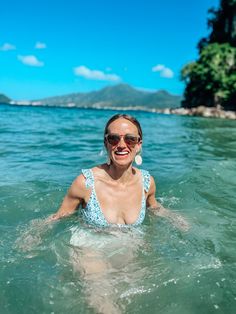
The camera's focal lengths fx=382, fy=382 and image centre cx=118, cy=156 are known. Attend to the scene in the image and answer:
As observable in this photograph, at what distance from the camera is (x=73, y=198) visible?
13.1ft

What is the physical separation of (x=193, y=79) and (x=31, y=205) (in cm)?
5449

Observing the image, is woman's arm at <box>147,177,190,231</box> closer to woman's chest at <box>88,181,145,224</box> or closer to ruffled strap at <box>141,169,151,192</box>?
ruffled strap at <box>141,169,151,192</box>

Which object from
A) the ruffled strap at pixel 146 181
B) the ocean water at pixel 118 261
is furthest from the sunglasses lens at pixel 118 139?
the ocean water at pixel 118 261

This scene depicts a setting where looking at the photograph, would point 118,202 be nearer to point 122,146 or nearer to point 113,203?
point 113,203

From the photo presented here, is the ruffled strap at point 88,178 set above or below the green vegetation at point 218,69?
below

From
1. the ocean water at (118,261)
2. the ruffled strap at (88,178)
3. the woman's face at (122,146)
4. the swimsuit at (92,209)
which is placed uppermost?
the woman's face at (122,146)

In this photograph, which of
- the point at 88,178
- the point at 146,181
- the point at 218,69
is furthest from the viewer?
the point at 218,69

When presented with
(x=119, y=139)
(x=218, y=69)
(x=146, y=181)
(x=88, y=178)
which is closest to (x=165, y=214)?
(x=146, y=181)

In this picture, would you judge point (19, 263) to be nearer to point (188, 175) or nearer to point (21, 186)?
point (21, 186)

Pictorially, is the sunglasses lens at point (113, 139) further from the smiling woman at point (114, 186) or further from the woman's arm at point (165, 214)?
the woman's arm at point (165, 214)

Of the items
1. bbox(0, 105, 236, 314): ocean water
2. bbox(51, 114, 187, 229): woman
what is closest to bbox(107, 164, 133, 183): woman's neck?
bbox(51, 114, 187, 229): woman

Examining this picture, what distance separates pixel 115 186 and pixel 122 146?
19.5 inches

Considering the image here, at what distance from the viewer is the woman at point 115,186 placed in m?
3.84

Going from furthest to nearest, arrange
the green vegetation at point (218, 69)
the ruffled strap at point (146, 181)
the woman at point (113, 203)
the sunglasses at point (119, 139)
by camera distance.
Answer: the green vegetation at point (218, 69), the ruffled strap at point (146, 181), the sunglasses at point (119, 139), the woman at point (113, 203)
